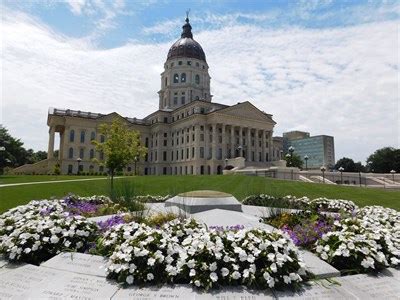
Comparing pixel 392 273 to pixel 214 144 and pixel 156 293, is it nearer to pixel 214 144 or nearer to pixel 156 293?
pixel 156 293

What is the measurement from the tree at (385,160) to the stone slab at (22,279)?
9845 cm

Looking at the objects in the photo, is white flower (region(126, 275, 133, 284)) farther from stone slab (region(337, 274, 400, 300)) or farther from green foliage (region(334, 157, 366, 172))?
green foliage (region(334, 157, 366, 172))

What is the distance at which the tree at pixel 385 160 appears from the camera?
279 feet

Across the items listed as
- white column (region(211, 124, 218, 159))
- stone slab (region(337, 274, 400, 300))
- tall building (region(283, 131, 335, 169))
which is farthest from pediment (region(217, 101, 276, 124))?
tall building (region(283, 131, 335, 169))

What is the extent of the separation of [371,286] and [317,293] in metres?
1.02

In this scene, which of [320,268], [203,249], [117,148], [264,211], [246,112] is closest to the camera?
[203,249]

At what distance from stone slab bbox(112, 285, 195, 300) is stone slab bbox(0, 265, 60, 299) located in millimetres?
1402

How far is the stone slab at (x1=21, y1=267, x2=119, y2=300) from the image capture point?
13.8ft

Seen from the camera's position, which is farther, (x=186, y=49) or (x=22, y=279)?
(x=186, y=49)

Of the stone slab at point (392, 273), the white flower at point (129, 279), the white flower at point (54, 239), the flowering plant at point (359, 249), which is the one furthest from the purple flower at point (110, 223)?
the stone slab at point (392, 273)

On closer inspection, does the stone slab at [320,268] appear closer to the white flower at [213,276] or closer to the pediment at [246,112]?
the white flower at [213,276]

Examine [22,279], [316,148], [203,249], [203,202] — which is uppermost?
[316,148]

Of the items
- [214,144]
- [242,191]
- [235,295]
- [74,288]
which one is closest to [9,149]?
[214,144]

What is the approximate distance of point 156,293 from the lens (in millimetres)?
4195
